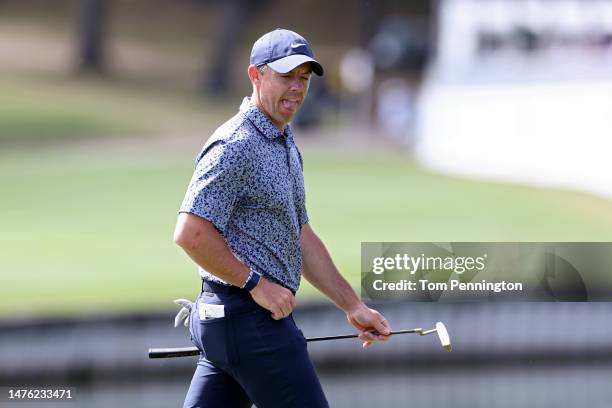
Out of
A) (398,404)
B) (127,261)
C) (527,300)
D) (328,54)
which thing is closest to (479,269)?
(527,300)

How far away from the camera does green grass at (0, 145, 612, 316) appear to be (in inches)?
582

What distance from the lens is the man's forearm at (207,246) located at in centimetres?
381

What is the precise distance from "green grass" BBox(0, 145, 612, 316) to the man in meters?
5.74

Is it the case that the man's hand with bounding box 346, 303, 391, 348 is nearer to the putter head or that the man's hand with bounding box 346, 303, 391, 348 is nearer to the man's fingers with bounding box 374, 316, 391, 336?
the man's fingers with bounding box 374, 316, 391, 336

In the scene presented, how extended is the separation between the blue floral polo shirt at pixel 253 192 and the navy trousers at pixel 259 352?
104mm

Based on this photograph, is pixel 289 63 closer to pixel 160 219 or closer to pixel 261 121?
pixel 261 121

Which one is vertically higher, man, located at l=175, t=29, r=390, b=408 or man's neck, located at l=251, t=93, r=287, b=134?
man's neck, located at l=251, t=93, r=287, b=134

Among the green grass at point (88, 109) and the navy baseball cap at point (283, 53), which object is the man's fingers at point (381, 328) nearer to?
the navy baseball cap at point (283, 53)

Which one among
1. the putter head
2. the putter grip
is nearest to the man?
the putter grip

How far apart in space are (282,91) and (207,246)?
Answer: 20.9 inches

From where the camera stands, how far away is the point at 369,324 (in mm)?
4344

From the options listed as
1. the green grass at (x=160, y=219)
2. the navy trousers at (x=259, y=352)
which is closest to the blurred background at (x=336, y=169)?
the green grass at (x=160, y=219)

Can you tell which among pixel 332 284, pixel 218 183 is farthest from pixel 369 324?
pixel 218 183

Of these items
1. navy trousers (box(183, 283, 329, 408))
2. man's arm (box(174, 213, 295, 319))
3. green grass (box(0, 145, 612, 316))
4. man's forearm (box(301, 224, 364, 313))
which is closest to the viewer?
man's arm (box(174, 213, 295, 319))
